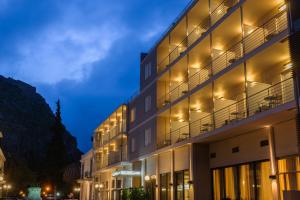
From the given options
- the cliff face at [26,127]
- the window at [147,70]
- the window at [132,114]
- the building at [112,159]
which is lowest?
the building at [112,159]

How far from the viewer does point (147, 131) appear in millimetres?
32344

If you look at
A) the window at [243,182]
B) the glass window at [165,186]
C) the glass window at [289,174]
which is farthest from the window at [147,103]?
the glass window at [289,174]

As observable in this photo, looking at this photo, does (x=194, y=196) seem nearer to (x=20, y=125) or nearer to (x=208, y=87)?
(x=208, y=87)

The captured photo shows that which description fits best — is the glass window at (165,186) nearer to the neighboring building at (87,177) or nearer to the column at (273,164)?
the column at (273,164)

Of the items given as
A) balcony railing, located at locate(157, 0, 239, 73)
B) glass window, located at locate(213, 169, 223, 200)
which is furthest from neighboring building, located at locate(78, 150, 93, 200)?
glass window, located at locate(213, 169, 223, 200)

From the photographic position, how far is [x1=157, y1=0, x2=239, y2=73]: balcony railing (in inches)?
958

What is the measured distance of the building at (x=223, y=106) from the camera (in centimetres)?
1758

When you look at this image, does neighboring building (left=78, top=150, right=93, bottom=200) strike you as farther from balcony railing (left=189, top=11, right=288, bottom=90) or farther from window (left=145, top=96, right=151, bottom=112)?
balcony railing (left=189, top=11, right=288, bottom=90)

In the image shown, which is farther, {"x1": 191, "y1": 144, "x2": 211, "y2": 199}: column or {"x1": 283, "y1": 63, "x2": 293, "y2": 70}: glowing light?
{"x1": 191, "y1": 144, "x2": 211, "y2": 199}: column

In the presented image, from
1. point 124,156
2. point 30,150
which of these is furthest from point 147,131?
point 30,150

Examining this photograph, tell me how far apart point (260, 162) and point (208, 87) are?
577cm

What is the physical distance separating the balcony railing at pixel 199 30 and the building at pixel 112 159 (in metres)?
9.81

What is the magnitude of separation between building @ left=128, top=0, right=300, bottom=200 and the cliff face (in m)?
85.9

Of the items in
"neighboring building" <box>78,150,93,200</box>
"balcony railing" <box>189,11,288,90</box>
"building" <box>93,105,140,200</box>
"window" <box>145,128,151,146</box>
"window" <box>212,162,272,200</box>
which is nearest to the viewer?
"window" <box>212,162,272,200</box>
